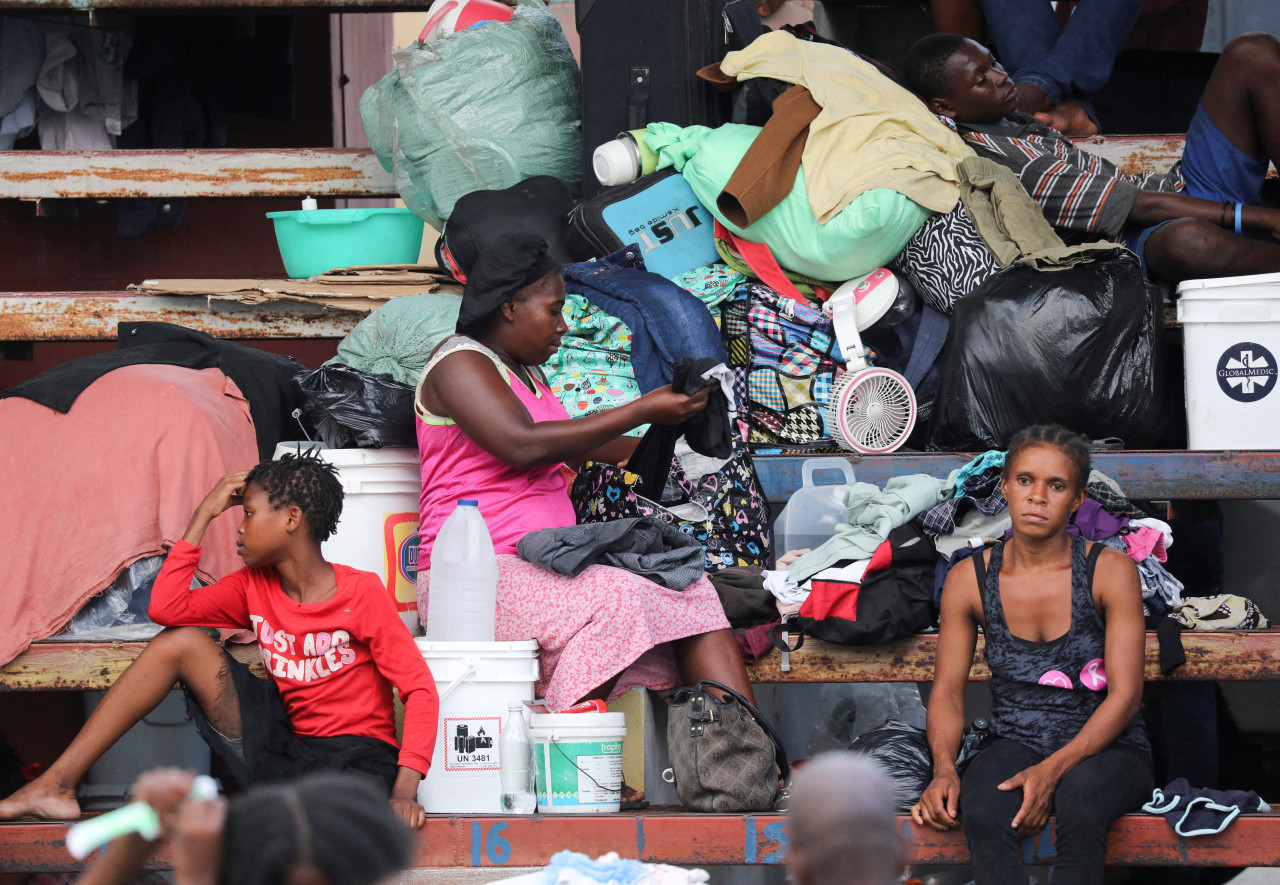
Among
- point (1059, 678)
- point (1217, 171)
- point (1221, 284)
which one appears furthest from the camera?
point (1217, 171)

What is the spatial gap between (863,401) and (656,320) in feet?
2.40

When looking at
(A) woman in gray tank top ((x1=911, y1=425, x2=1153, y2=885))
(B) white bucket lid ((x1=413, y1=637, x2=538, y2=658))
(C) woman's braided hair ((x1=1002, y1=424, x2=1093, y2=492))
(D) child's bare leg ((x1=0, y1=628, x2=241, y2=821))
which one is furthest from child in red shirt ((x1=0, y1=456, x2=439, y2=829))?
(C) woman's braided hair ((x1=1002, y1=424, x2=1093, y2=492))

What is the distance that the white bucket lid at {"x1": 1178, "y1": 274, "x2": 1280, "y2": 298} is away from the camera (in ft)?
13.6

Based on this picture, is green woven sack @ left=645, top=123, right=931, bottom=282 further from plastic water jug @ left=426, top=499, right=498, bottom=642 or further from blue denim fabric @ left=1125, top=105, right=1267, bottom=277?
plastic water jug @ left=426, top=499, right=498, bottom=642

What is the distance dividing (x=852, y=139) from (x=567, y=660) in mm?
2260

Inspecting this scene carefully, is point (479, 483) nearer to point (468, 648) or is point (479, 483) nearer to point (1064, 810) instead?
point (468, 648)

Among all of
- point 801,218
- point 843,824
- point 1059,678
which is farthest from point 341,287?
point 843,824

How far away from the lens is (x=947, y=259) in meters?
4.51

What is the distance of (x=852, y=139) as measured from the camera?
4656mm

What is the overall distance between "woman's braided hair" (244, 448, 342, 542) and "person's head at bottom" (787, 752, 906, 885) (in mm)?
2089

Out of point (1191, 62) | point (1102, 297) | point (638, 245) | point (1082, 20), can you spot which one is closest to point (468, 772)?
point (638, 245)

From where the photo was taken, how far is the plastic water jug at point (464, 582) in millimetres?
3359

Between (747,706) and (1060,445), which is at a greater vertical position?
(1060,445)

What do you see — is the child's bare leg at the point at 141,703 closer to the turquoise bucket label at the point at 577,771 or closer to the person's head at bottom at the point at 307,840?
the turquoise bucket label at the point at 577,771
